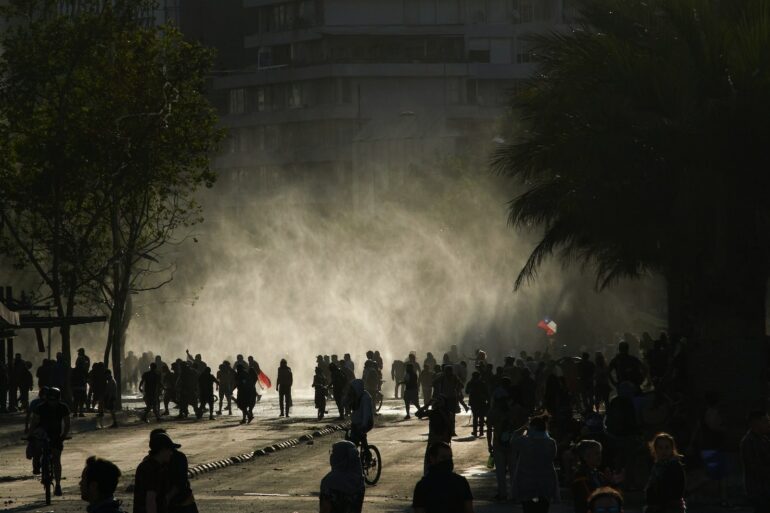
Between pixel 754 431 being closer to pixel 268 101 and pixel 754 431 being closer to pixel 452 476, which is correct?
pixel 452 476

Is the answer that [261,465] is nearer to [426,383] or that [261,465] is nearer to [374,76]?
[426,383]

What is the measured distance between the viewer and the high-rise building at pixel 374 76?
12875cm

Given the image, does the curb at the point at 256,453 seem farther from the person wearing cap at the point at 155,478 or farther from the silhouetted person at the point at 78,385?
the person wearing cap at the point at 155,478

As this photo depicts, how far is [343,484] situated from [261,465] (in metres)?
15.6

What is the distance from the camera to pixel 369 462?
81.8 feet

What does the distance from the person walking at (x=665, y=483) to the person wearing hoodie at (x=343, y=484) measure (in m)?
2.16

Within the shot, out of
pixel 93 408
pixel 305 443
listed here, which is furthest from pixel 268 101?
pixel 305 443

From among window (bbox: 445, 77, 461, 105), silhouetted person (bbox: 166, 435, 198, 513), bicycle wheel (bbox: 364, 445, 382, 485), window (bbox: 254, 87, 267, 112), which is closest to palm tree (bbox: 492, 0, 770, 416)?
bicycle wheel (bbox: 364, 445, 382, 485)

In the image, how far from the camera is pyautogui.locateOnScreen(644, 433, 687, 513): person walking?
13.2 metres

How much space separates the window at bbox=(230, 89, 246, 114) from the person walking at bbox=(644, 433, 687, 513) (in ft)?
417

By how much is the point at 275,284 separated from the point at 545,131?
6298 cm

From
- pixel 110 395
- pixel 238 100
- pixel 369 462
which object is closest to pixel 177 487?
pixel 369 462

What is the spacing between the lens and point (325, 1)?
430 feet

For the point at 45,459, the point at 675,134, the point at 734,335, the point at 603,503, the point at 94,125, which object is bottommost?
the point at 603,503
